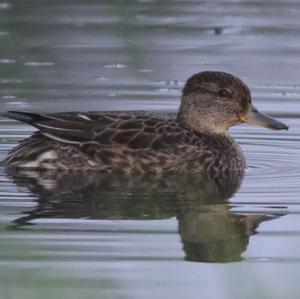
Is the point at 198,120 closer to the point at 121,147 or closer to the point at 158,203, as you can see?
the point at 121,147

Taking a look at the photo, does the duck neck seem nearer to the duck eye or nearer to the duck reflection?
the duck eye

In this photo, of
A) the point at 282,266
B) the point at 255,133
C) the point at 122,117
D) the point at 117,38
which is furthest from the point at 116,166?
the point at 117,38

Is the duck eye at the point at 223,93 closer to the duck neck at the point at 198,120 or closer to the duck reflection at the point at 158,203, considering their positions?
the duck neck at the point at 198,120

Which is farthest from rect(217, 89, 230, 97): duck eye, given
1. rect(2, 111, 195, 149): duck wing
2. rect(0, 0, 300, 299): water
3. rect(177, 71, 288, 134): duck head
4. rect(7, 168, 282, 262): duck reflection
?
rect(7, 168, 282, 262): duck reflection

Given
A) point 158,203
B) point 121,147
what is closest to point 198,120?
point 121,147

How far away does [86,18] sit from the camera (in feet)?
56.2

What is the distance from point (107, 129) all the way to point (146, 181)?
1.76 ft

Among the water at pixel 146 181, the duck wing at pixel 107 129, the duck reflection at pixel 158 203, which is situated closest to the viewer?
the water at pixel 146 181

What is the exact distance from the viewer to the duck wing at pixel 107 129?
38.0 feet

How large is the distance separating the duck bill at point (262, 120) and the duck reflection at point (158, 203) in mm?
639

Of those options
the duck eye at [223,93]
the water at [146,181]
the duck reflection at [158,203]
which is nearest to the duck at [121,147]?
the duck reflection at [158,203]

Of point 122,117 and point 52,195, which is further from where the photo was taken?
point 122,117

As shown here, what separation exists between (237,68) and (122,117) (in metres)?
3.30

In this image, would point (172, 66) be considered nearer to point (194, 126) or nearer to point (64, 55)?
point (64, 55)
